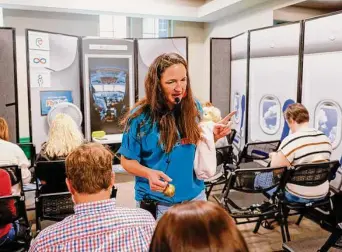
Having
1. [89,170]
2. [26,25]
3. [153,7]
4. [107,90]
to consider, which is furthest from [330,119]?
[26,25]

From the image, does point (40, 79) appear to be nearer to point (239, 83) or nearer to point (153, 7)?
point (153, 7)

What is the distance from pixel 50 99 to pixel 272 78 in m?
2.87

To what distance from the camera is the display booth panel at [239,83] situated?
5.02m

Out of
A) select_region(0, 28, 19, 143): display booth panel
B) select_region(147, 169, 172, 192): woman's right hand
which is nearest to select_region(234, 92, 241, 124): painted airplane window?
select_region(0, 28, 19, 143): display booth panel

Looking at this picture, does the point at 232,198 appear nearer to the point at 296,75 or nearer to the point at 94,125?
the point at 296,75

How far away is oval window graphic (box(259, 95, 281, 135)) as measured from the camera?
169 inches

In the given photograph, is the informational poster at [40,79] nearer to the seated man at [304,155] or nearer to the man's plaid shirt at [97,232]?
the seated man at [304,155]

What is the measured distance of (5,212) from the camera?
7.41 ft

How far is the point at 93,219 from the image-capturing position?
118 cm

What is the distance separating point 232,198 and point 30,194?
2274 millimetres

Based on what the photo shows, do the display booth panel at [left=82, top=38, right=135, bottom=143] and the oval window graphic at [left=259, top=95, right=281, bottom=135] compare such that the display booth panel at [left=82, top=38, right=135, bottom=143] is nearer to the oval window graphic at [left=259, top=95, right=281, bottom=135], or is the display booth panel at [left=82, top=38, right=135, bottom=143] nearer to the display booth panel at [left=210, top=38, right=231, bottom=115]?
the display booth panel at [left=210, top=38, right=231, bottom=115]

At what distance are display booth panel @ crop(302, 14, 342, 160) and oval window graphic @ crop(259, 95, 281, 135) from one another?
0.51 m

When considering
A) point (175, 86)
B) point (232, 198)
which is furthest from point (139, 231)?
point (232, 198)

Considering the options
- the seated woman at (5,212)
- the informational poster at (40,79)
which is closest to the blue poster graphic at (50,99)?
the informational poster at (40,79)
